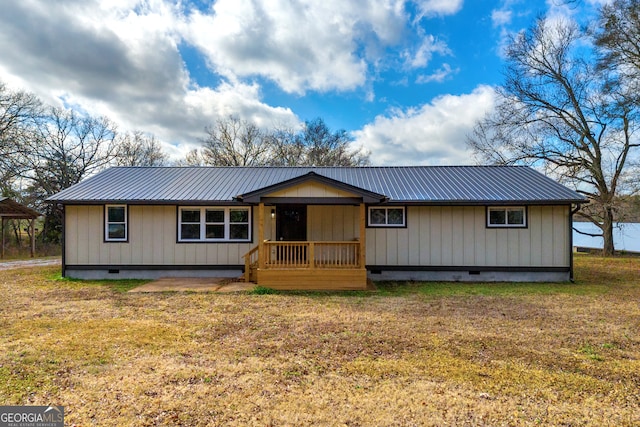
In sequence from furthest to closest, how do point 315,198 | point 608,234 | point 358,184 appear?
point 608,234 → point 358,184 → point 315,198

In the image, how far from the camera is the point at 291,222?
10.7 metres

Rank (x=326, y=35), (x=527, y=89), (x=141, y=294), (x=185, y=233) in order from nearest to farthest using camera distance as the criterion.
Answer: (x=141, y=294) < (x=185, y=233) < (x=326, y=35) < (x=527, y=89)

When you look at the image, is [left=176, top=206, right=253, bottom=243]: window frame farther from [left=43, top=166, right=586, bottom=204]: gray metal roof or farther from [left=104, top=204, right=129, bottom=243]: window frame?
[left=104, top=204, right=129, bottom=243]: window frame

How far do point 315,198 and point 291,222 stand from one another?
2582mm

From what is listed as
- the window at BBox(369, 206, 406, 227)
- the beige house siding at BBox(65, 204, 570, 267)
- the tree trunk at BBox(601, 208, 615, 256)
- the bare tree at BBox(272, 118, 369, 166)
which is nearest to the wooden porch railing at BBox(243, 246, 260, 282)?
the beige house siding at BBox(65, 204, 570, 267)

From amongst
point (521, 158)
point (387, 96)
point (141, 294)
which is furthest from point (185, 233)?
point (521, 158)

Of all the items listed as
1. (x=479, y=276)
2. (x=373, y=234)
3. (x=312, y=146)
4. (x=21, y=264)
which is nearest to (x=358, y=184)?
(x=373, y=234)

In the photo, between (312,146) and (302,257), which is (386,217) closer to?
(302,257)

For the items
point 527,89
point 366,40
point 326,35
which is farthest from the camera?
point 527,89

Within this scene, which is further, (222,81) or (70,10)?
(222,81)

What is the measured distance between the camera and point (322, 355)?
418 cm

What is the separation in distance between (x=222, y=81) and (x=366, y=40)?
7.58 metres

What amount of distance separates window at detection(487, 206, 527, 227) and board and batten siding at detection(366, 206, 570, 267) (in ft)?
0.56

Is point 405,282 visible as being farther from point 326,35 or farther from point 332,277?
point 326,35
